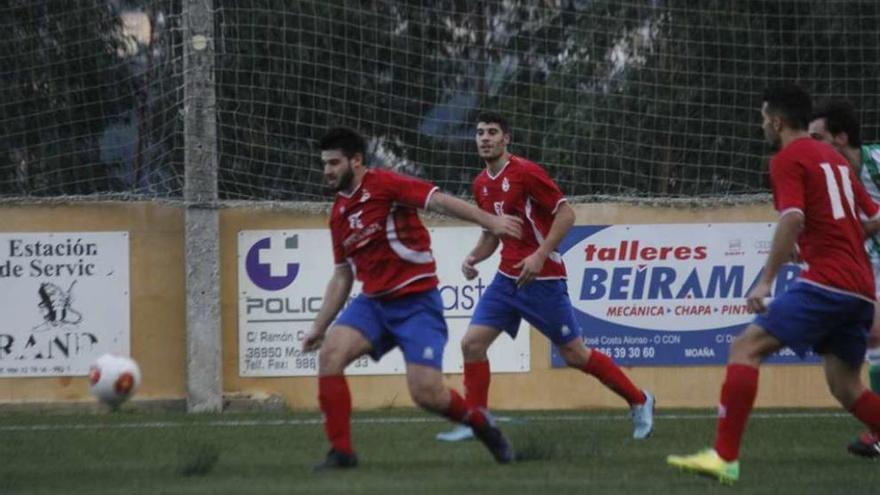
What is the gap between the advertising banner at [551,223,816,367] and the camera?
1343 centimetres

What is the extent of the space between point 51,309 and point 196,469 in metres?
5.17

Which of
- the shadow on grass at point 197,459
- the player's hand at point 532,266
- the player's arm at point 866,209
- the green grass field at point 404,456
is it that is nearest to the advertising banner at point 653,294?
the green grass field at point 404,456

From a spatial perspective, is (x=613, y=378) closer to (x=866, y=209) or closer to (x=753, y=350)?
(x=866, y=209)

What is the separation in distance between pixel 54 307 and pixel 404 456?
4928mm

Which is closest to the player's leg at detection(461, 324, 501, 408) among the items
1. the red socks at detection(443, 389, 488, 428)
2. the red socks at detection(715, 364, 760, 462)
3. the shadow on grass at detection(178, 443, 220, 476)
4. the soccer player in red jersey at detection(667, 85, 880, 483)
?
the shadow on grass at detection(178, 443, 220, 476)

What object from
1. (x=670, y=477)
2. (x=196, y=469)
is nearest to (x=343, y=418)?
(x=196, y=469)

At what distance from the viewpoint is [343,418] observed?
8.52 metres

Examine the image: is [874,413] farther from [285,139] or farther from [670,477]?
[285,139]

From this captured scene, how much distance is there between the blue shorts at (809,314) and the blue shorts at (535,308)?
2711mm

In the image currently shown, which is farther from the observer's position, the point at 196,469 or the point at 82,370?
the point at 82,370

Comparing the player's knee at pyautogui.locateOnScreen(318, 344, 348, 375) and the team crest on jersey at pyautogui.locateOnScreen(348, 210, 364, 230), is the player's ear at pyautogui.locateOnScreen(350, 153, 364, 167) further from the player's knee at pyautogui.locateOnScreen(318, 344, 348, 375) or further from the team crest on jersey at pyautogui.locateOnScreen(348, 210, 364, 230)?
the player's knee at pyautogui.locateOnScreen(318, 344, 348, 375)

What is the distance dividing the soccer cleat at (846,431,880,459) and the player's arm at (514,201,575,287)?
2081 mm

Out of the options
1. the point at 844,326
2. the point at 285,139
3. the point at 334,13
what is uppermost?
the point at 334,13

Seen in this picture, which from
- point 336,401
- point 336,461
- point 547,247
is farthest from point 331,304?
point 547,247
